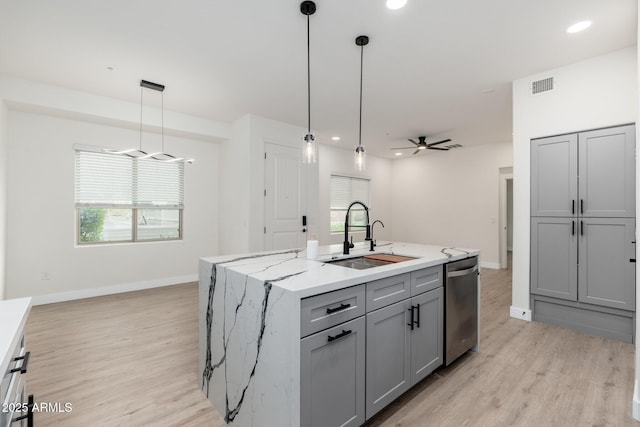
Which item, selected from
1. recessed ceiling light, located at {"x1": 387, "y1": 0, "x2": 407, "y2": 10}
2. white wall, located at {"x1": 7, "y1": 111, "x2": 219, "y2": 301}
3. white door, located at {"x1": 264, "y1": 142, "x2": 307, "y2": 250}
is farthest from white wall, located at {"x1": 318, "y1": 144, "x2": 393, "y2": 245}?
recessed ceiling light, located at {"x1": 387, "y1": 0, "x2": 407, "y2": 10}

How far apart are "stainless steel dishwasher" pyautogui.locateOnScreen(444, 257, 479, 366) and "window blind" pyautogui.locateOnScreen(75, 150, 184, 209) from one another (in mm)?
4673

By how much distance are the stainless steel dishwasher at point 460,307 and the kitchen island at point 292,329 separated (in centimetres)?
20

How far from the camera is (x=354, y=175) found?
306 inches

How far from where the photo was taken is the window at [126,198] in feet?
14.9

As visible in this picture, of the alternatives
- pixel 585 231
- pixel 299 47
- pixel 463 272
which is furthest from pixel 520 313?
pixel 299 47

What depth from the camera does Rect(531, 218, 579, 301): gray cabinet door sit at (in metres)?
3.29

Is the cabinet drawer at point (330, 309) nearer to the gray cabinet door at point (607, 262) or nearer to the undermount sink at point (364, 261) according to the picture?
the undermount sink at point (364, 261)

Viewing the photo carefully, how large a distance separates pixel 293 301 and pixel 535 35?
3171 millimetres

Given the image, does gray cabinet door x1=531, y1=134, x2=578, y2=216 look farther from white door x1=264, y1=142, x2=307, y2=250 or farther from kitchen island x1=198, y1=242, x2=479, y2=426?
white door x1=264, y1=142, x2=307, y2=250

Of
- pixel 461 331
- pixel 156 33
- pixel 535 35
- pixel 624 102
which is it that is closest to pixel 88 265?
pixel 156 33

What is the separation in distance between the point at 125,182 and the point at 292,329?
4680 mm

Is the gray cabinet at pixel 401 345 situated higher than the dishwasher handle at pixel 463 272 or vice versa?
the dishwasher handle at pixel 463 272

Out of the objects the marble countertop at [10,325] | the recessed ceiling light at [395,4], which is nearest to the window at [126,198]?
the marble countertop at [10,325]

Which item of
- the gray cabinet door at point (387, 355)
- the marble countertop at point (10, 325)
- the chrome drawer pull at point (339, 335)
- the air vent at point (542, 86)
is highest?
the air vent at point (542, 86)
